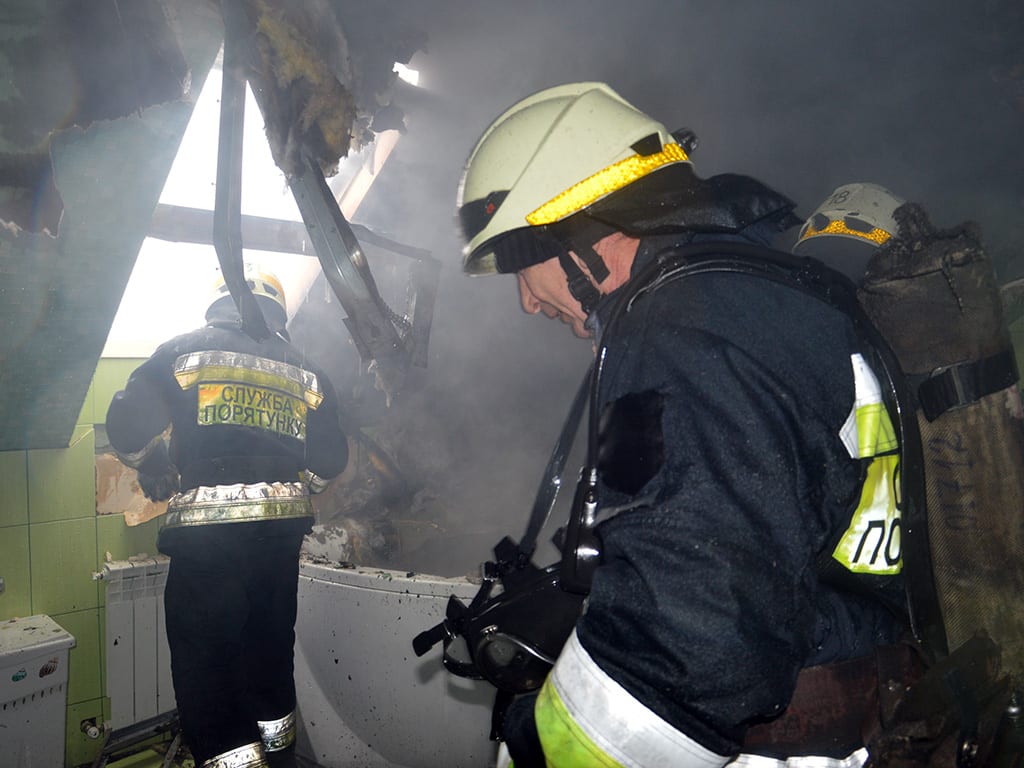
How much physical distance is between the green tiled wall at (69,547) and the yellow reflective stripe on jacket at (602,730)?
4.37 meters

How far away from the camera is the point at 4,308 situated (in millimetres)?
3018

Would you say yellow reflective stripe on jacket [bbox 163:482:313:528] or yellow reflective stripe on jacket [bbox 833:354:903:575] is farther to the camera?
yellow reflective stripe on jacket [bbox 163:482:313:528]

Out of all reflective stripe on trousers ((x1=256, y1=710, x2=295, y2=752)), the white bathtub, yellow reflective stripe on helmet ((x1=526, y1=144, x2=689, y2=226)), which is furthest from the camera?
reflective stripe on trousers ((x1=256, y1=710, x2=295, y2=752))

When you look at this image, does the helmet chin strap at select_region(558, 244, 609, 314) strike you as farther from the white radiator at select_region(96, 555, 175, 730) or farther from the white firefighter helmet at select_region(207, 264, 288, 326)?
the white radiator at select_region(96, 555, 175, 730)

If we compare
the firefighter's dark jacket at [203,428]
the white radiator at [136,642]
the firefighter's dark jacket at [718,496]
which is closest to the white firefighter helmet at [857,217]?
the firefighter's dark jacket at [718,496]

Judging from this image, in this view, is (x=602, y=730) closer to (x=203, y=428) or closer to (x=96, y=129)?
(x=203, y=428)

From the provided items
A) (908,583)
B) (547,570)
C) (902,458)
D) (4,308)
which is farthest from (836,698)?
(4,308)

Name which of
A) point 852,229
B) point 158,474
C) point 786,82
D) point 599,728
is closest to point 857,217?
point 852,229

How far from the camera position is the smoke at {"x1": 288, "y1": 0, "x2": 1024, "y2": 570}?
3.62 meters

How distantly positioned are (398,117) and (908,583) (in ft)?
13.2

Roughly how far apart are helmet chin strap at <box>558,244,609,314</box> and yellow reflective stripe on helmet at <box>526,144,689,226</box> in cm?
9

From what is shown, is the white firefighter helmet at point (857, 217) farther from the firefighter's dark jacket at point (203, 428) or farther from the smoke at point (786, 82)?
the firefighter's dark jacket at point (203, 428)

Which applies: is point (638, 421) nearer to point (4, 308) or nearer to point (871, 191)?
point (871, 191)

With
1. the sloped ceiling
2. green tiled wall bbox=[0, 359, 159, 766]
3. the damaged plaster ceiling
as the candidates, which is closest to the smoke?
the damaged plaster ceiling
